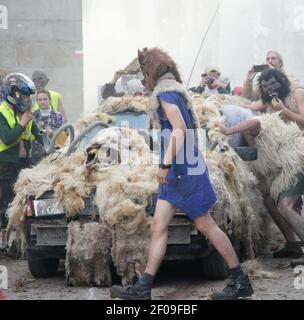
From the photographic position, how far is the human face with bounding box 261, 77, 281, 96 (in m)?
9.67

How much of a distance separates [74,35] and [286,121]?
28.1ft

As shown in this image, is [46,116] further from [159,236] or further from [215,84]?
[159,236]

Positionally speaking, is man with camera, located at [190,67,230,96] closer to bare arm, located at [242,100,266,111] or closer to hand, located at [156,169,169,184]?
bare arm, located at [242,100,266,111]

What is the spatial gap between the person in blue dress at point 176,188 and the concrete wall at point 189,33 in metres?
0.65

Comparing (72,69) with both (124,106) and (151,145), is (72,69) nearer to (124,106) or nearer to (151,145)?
(124,106)

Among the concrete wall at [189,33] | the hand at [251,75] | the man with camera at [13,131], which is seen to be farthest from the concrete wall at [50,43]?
the man with camera at [13,131]

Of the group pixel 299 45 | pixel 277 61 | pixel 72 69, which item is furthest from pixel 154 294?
pixel 299 45

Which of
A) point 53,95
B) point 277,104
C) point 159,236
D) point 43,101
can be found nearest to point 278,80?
point 277,104

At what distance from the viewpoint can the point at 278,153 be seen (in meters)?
9.34

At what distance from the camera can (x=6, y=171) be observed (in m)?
10.5

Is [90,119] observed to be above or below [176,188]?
above

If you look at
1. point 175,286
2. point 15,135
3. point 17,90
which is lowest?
point 175,286

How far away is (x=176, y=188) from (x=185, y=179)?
10 centimetres

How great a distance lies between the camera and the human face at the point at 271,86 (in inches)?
381
